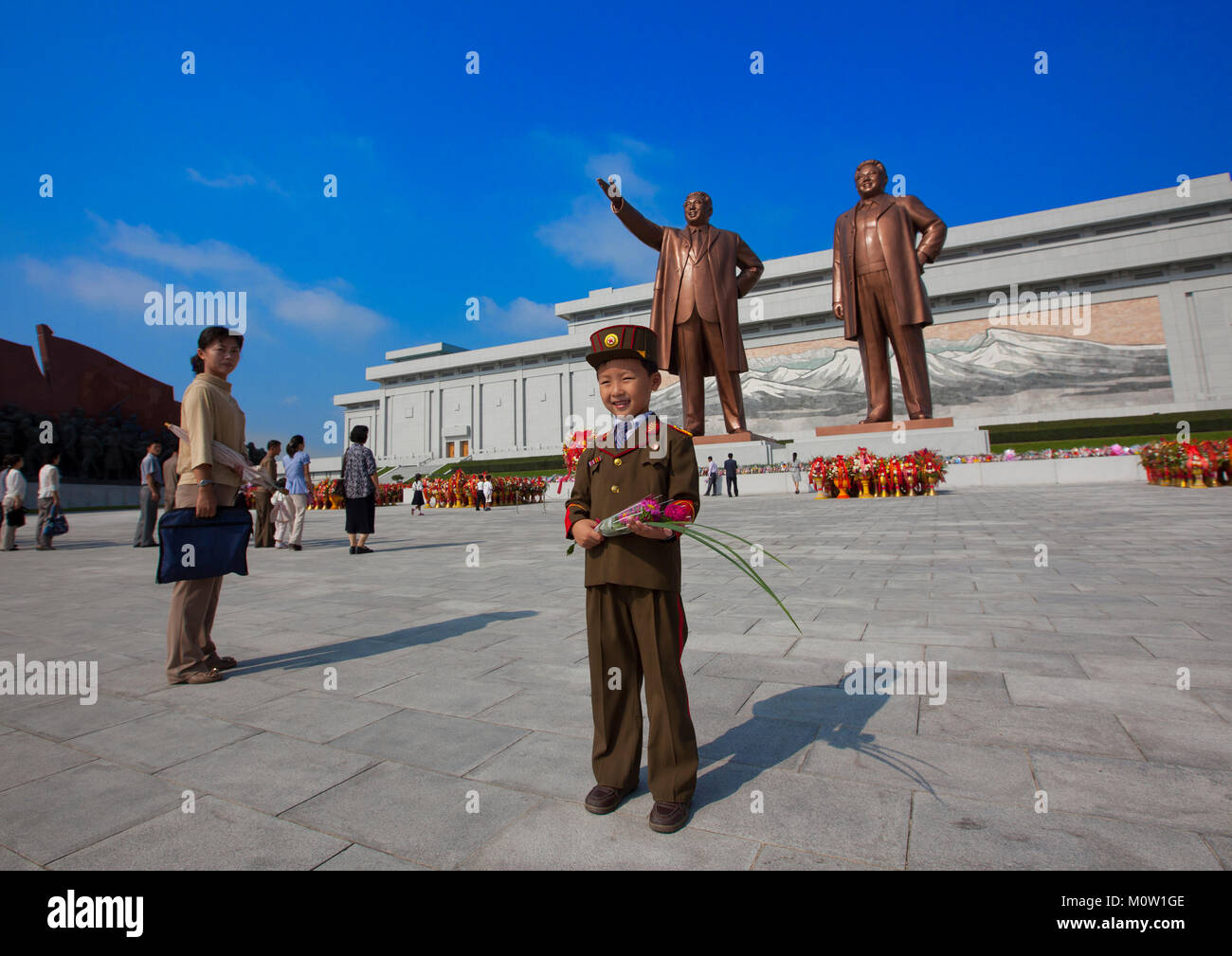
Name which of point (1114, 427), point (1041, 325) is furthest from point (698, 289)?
point (1041, 325)

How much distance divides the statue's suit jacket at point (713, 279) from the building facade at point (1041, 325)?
20.2 meters

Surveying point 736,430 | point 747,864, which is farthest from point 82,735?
point 736,430

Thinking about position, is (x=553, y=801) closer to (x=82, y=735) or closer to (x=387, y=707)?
(x=387, y=707)

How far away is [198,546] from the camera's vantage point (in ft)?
10.9

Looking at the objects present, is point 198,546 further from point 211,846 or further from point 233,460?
point 211,846

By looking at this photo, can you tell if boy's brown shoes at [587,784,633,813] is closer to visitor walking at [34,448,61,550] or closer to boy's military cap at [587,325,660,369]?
boy's military cap at [587,325,660,369]

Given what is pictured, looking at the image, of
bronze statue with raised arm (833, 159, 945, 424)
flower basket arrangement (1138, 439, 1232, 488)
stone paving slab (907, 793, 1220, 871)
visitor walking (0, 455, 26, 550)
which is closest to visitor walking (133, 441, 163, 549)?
visitor walking (0, 455, 26, 550)

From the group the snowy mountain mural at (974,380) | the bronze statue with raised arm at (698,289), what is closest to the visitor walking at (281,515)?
the bronze statue with raised arm at (698,289)

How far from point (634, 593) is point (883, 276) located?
16611 mm

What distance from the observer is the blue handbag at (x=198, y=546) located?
328cm

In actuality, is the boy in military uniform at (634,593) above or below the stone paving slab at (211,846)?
above

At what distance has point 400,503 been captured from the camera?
27.8 metres

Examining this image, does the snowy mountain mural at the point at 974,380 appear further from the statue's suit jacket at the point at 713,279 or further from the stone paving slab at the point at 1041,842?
the stone paving slab at the point at 1041,842
